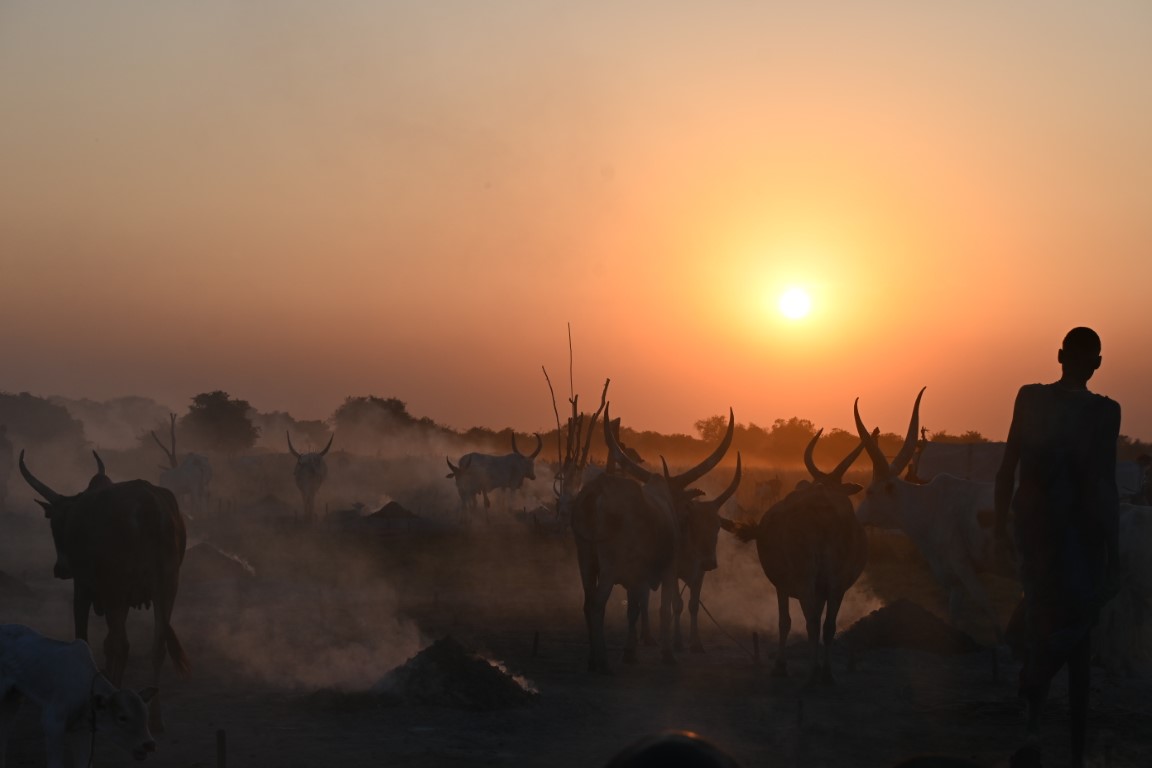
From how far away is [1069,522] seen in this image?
24.2ft

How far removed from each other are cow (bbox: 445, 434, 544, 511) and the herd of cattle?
2167 cm

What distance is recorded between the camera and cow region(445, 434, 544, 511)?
3716cm

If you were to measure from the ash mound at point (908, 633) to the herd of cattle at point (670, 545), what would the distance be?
1.81 ft

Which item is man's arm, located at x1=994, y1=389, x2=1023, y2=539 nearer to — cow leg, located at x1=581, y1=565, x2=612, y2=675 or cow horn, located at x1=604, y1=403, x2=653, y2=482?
cow leg, located at x1=581, y1=565, x2=612, y2=675

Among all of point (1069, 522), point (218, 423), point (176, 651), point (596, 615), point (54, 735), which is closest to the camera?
point (1069, 522)

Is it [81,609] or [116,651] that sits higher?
[81,609]

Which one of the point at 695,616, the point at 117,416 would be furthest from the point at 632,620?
the point at 117,416

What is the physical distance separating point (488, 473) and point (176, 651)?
85.2 ft

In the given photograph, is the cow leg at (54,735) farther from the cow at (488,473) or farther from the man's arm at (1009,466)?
the cow at (488,473)

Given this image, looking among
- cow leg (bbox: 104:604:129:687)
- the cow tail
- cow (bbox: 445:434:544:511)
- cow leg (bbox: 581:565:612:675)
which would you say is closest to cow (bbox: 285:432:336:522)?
cow (bbox: 445:434:544:511)

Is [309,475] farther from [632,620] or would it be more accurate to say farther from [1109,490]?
[1109,490]

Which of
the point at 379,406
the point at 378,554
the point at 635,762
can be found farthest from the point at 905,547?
the point at 379,406

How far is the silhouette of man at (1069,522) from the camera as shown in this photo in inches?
288

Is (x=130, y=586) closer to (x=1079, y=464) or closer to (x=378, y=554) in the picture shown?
(x=1079, y=464)
